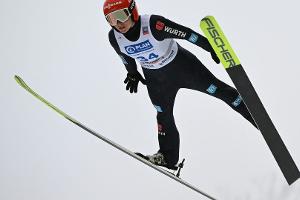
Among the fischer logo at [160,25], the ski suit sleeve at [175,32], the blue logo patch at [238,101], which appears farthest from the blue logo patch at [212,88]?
the fischer logo at [160,25]

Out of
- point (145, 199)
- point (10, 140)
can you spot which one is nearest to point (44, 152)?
point (10, 140)

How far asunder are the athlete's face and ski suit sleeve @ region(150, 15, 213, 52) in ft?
0.48

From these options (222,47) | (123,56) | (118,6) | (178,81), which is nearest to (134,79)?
(123,56)

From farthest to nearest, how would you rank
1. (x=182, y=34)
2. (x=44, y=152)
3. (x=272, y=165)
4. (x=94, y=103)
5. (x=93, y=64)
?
(x=93, y=64)
(x=94, y=103)
(x=44, y=152)
(x=272, y=165)
(x=182, y=34)

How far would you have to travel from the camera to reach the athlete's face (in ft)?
11.3

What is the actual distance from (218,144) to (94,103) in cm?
177

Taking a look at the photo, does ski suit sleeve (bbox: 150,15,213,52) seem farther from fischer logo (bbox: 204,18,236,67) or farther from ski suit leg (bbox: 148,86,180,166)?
ski suit leg (bbox: 148,86,180,166)

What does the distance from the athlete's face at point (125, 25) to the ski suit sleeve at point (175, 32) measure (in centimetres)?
14

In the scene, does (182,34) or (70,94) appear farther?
(70,94)

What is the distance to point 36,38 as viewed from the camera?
746 centimetres

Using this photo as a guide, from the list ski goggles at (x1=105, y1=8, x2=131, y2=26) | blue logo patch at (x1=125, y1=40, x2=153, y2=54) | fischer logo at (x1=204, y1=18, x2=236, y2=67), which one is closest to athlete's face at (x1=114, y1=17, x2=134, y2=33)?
ski goggles at (x1=105, y1=8, x2=131, y2=26)

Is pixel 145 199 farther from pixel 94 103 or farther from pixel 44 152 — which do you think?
pixel 94 103

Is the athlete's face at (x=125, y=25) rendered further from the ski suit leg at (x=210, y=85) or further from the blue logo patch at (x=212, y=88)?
the blue logo patch at (x=212, y=88)

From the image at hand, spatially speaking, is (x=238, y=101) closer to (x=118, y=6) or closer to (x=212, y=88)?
(x=212, y=88)
